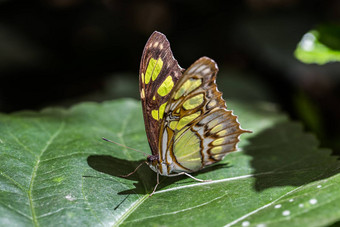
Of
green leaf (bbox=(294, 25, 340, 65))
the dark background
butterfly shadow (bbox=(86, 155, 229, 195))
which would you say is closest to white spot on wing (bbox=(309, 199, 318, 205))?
butterfly shadow (bbox=(86, 155, 229, 195))

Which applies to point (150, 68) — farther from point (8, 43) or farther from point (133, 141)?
point (8, 43)

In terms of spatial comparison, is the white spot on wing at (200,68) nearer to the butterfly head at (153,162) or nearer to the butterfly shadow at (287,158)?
the butterfly head at (153,162)

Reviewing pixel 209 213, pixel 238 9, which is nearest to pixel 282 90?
pixel 238 9

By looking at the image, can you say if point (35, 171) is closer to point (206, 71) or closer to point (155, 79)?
point (155, 79)

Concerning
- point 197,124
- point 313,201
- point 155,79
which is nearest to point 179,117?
point 197,124

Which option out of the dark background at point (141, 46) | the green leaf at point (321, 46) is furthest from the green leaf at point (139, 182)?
the dark background at point (141, 46)

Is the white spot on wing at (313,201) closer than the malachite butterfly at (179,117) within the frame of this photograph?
Yes
